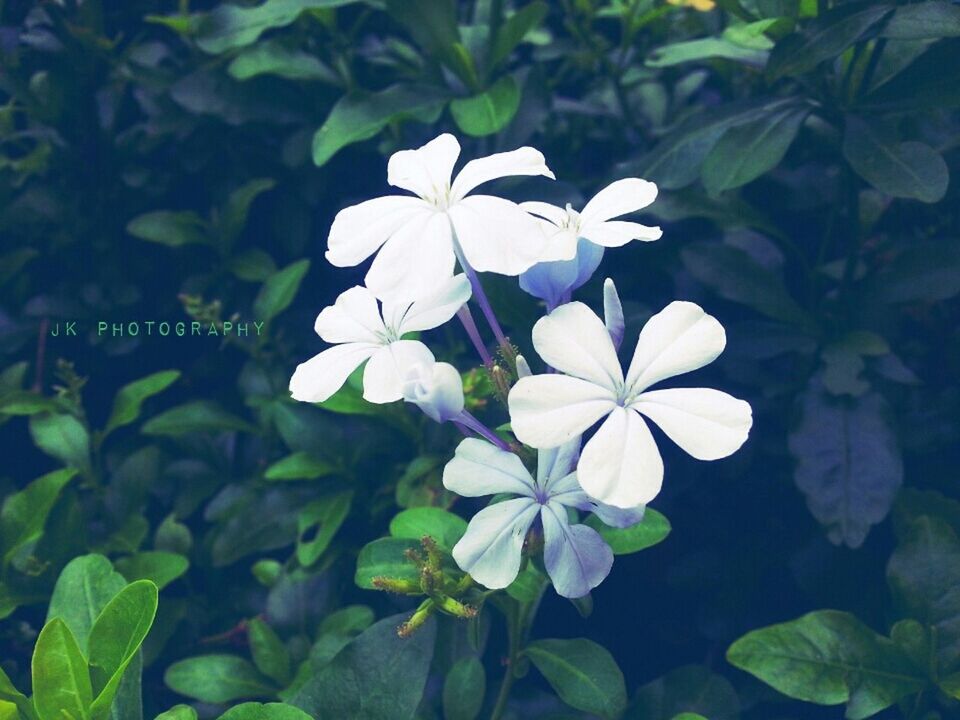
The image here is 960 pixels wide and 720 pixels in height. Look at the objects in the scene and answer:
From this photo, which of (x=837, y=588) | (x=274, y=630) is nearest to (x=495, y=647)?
(x=274, y=630)

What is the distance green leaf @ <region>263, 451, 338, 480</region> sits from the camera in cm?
147

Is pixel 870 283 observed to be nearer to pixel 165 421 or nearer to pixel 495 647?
pixel 495 647

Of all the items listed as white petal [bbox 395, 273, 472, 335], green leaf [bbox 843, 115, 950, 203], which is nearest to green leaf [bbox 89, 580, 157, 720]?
white petal [bbox 395, 273, 472, 335]

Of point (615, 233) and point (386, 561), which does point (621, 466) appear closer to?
point (615, 233)

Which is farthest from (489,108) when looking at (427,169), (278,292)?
(427,169)

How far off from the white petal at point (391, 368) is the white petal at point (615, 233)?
22 centimetres

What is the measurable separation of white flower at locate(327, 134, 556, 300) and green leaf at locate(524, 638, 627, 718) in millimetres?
572

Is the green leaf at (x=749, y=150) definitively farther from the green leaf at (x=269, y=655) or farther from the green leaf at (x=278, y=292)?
the green leaf at (x=269, y=655)

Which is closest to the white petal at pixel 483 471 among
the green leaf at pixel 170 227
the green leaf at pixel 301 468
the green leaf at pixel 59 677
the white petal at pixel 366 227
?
the white petal at pixel 366 227

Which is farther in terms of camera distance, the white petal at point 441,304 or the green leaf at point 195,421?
the green leaf at point 195,421

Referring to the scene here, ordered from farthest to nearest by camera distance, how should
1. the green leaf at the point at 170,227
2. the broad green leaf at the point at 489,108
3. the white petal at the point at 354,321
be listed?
the green leaf at the point at 170,227, the broad green leaf at the point at 489,108, the white petal at the point at 354,321

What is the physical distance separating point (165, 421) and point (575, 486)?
3.26 feet

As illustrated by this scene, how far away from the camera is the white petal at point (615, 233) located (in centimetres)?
93

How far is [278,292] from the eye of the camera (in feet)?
5.52
